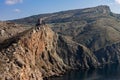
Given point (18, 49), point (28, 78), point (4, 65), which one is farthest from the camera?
point (18, 49)

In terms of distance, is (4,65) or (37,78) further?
(37,78)

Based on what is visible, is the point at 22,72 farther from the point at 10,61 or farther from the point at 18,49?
the point at 18,49

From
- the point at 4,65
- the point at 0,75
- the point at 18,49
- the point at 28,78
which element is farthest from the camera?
the point at 18,49

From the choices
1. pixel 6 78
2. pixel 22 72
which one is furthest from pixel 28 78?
pixel 6 78

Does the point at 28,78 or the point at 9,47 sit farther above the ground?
the point at 9,47

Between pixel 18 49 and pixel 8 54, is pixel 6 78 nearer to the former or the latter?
pixel 8 54

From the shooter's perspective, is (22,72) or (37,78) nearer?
(22,72)

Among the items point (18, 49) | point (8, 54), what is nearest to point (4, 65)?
point (8, 54)

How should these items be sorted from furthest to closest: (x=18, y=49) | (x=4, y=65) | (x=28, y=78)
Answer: (x=18, y=49) < (x=28, y=78) < (x=4, y=65)

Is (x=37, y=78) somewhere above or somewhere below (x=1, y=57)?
below
